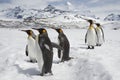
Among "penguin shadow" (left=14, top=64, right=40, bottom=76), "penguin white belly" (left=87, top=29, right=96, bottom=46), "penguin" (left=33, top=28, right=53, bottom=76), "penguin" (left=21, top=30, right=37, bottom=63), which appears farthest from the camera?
"penguin white belly" (left=87, top=29, right=96, bottom=46)

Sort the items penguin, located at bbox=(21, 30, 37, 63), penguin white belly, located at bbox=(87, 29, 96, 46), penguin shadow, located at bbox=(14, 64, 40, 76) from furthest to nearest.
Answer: penguin white belly, located at bbox=(87, 29, 96, 46) → penguin, located at bbox=(21, 30, 37, 63) → penguin shadow, located at bbox=(14, 64, 40, 76)

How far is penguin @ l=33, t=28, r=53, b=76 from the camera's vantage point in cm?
789

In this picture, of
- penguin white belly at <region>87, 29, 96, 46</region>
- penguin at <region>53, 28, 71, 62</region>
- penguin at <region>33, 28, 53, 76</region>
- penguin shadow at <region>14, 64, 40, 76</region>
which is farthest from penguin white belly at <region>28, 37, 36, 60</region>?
penguin white belly at <region>87, 29, 96, 46</region>

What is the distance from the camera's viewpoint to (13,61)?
9953 millimetres

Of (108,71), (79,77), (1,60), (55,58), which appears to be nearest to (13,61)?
(1,60)

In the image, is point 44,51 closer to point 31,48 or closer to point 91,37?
point 31,48

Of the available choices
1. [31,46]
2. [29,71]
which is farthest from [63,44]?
[29,71]

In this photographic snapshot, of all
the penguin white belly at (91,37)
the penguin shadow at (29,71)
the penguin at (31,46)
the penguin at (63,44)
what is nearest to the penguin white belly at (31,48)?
the penguin at (31,46)

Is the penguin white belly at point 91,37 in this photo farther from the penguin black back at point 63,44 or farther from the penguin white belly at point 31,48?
the penguin white belly at point 31,48

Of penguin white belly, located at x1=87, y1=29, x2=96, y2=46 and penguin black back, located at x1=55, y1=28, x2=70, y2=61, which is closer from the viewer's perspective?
penguin black back, located at x1=55, y1=28, x2=70, y2=61

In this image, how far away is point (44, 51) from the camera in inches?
315

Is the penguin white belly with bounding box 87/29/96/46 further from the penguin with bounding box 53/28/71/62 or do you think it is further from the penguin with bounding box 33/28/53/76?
the penguin with bounding box 33/28/53/76

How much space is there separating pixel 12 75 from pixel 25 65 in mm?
1298

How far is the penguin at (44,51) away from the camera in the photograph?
7891 millimetres
